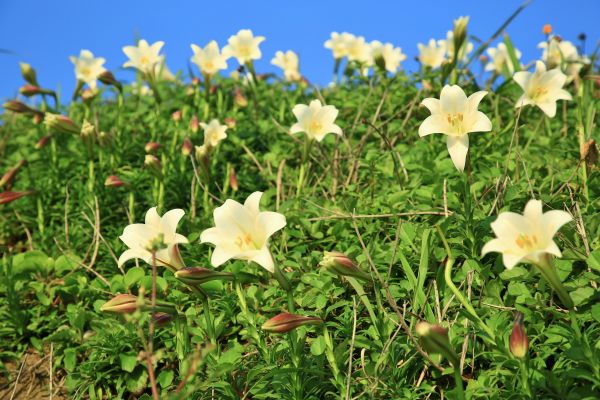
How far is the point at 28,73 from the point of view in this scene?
470cm

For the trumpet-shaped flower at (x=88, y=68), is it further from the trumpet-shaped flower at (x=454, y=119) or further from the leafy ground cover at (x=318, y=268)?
the trumpet-shaped flower at (x=454, y=119)

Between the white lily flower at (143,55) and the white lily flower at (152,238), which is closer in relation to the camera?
the white lily flower at (152,238)

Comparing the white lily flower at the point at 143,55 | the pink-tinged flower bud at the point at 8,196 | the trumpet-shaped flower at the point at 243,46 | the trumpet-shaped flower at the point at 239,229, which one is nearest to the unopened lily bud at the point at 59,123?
the pink-tinged flower bud at the point at 8,196

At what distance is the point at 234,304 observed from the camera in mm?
2912

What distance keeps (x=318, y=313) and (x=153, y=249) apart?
1.06m

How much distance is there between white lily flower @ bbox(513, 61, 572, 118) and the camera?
317cm

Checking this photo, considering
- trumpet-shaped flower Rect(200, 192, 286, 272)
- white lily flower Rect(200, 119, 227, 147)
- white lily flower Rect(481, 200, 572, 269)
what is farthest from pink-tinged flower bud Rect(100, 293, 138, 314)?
white lily flower Rect(200, 119, 227, 147)

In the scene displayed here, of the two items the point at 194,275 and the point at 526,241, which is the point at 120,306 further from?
the point at 526,241

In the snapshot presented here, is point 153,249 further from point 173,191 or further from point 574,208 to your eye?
point 173,191

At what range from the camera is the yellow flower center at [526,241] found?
6.24ft

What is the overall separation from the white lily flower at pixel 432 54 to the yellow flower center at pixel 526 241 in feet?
11.2

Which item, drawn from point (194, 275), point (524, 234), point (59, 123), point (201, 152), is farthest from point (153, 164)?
point (524, 234)

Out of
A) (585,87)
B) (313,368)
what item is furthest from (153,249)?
(585,87)

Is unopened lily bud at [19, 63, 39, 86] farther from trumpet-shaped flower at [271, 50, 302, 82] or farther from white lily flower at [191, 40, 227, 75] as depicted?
trumpet-shaped flower at [271, 50, 302, 82]
